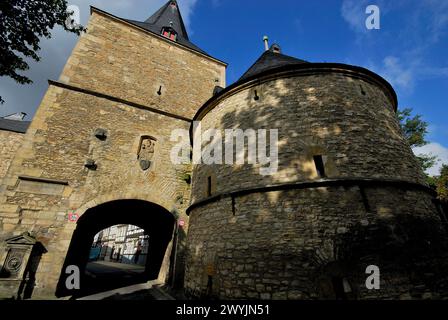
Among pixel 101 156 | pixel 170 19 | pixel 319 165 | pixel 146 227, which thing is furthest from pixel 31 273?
pixel 170 19

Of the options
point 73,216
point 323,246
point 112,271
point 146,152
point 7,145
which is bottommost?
point 112,271

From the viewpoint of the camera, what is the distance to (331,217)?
421 cm

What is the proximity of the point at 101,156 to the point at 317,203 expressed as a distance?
6.80 m

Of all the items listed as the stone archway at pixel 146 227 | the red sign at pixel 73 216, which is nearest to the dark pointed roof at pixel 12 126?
the stone archway at pixel 146 227

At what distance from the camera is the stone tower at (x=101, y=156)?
5746mm

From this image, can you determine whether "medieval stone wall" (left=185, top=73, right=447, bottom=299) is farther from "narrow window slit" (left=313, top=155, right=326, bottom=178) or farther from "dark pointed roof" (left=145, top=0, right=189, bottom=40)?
"dark pointed roof" (left=145, top=0, right=189, bottom=40)

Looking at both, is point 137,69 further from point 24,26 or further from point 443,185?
point 443,185

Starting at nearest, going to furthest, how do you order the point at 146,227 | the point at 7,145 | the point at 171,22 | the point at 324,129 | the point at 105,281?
the point at 324,129
the point at 105,281
the point at 146,227
the point at 7,145
the point at 171,22

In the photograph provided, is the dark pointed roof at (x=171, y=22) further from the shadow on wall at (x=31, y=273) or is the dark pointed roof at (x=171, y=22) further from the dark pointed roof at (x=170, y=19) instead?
the shadow on wall at (x=31, y=273)

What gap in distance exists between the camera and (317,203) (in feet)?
14.4

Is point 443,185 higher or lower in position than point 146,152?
higher

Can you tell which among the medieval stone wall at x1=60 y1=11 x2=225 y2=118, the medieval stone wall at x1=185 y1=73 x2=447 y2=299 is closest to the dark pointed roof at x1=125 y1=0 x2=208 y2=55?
A: the medieval stone wall at x1=60 y1=11 x2=225 y2=118

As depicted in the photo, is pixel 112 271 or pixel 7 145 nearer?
pixel 7 145
